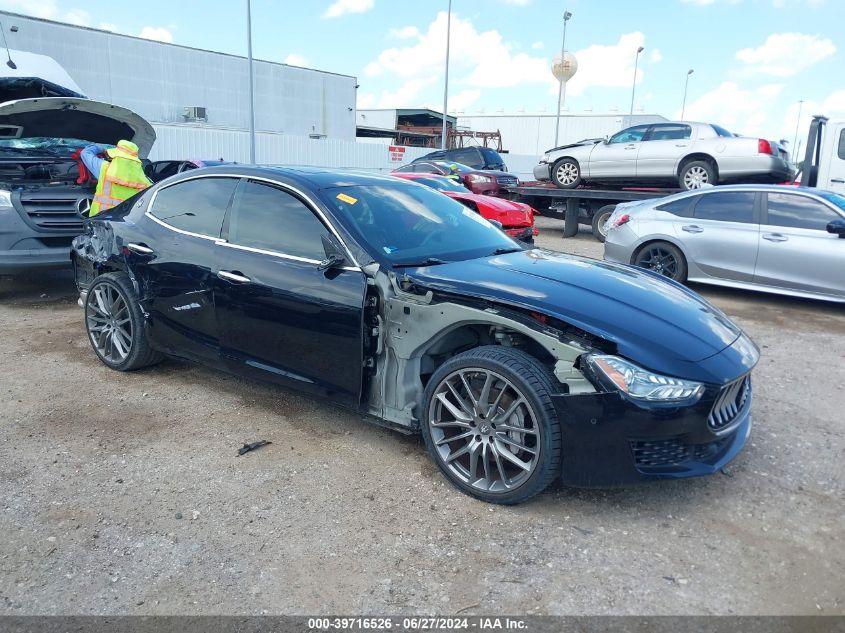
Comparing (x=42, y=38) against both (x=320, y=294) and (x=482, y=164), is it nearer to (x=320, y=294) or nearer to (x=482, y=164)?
(x=482, y=164)

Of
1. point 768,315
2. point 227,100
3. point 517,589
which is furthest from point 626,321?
point 227,100

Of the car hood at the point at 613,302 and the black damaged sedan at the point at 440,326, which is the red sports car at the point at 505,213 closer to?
the black damaged sedan at the point at 440,326

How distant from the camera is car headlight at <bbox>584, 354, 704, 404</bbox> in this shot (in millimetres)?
2775

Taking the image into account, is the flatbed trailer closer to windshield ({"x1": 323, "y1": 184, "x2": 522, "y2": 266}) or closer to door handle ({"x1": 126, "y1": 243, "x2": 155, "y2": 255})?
windshield ({"x1": 323, "y1": 184, "x2": 522, "y2": 266})

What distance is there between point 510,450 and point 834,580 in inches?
55.0

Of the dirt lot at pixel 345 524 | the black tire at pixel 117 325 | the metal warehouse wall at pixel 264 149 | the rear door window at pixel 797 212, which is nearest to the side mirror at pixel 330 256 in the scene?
the dirt lot at pixel 345 524

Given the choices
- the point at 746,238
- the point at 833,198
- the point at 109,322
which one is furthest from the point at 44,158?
the point at 833,198

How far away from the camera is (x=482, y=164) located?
60.0ft

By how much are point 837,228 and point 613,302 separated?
17.2ft

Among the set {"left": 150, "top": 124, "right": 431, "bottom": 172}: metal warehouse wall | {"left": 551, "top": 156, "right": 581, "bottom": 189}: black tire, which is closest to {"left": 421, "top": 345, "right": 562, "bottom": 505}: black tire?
{"left": 551, "top": 156, "right": 581, "bottom": 189}: black tire

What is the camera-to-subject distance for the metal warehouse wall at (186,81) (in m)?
30.0

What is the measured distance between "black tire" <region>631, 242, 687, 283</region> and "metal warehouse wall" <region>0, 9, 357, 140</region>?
98.8ft

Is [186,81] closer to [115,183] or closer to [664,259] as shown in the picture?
[115,183]

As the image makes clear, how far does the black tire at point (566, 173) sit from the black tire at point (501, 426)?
10427 mm
